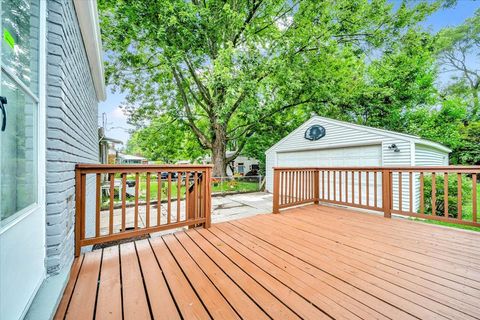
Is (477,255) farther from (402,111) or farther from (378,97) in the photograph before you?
(402,111)

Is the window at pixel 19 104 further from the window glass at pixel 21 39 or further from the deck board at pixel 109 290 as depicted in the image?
the deck board at pixel 109 290

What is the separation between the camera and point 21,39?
1.19m

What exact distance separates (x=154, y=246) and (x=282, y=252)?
1.40 metres

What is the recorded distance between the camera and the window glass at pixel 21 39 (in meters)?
1.01

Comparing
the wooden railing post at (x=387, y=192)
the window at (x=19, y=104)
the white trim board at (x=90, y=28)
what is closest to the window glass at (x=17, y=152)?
the window at (x=19, y=104)

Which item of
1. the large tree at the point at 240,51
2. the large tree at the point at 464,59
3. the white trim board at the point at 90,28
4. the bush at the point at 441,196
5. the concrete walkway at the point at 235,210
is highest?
the large tree at the point at 464,59

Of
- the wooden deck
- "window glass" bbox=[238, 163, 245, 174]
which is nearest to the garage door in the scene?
the wooden deck

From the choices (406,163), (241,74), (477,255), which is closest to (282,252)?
(477,255)

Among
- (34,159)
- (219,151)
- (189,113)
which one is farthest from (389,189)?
(189,113)

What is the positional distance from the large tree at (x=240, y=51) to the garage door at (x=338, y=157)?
7.65 feet

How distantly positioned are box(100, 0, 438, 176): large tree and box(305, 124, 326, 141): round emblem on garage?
1.72 m

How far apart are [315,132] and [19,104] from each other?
25.3 ft

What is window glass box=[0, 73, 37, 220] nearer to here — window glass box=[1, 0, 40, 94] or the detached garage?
window glass box=[1, 0, 40, 94]

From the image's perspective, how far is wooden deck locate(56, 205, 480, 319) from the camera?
4.25 feet
